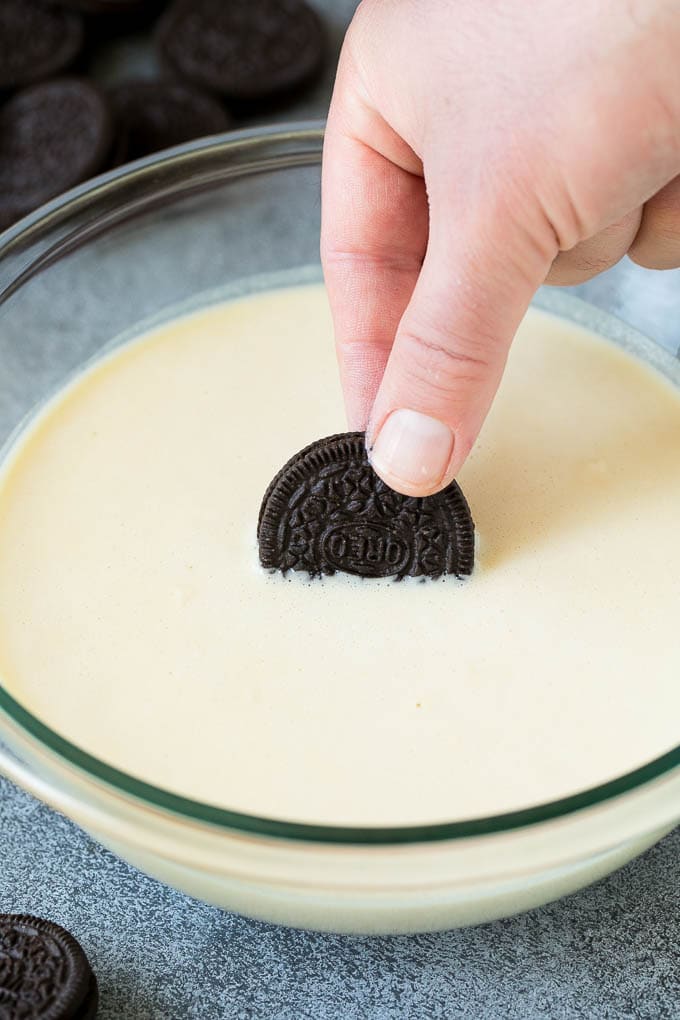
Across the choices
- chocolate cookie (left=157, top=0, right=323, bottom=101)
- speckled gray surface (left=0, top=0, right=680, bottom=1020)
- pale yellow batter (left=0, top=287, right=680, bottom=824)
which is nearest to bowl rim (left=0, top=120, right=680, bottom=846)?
pale yellow batter (left=0, top=287, right=680, bottom=824)

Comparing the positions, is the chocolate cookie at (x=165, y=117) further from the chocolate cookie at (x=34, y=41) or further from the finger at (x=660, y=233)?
the finger at (x=660, y=233)

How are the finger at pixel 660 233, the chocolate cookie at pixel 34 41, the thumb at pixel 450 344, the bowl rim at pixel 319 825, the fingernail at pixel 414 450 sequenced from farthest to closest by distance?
the chocolate cookie at pixel 34 41 < the finger at pixel 660 233 < the fingernail at pixel 414 450 < the thumb at pixel 450 344 < the bowl rim at pixel 319 825

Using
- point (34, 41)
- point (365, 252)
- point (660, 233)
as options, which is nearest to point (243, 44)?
point (34, 41)

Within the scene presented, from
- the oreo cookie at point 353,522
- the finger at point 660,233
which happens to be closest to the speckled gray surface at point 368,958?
the oreo cookie at point 353,522

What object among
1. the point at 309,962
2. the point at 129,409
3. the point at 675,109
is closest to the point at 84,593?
the point at 129,409

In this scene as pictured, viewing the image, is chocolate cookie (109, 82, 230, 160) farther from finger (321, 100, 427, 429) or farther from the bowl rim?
the bowl rim

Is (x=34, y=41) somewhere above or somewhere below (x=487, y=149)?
below

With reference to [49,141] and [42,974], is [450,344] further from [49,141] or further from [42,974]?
[49,141]
